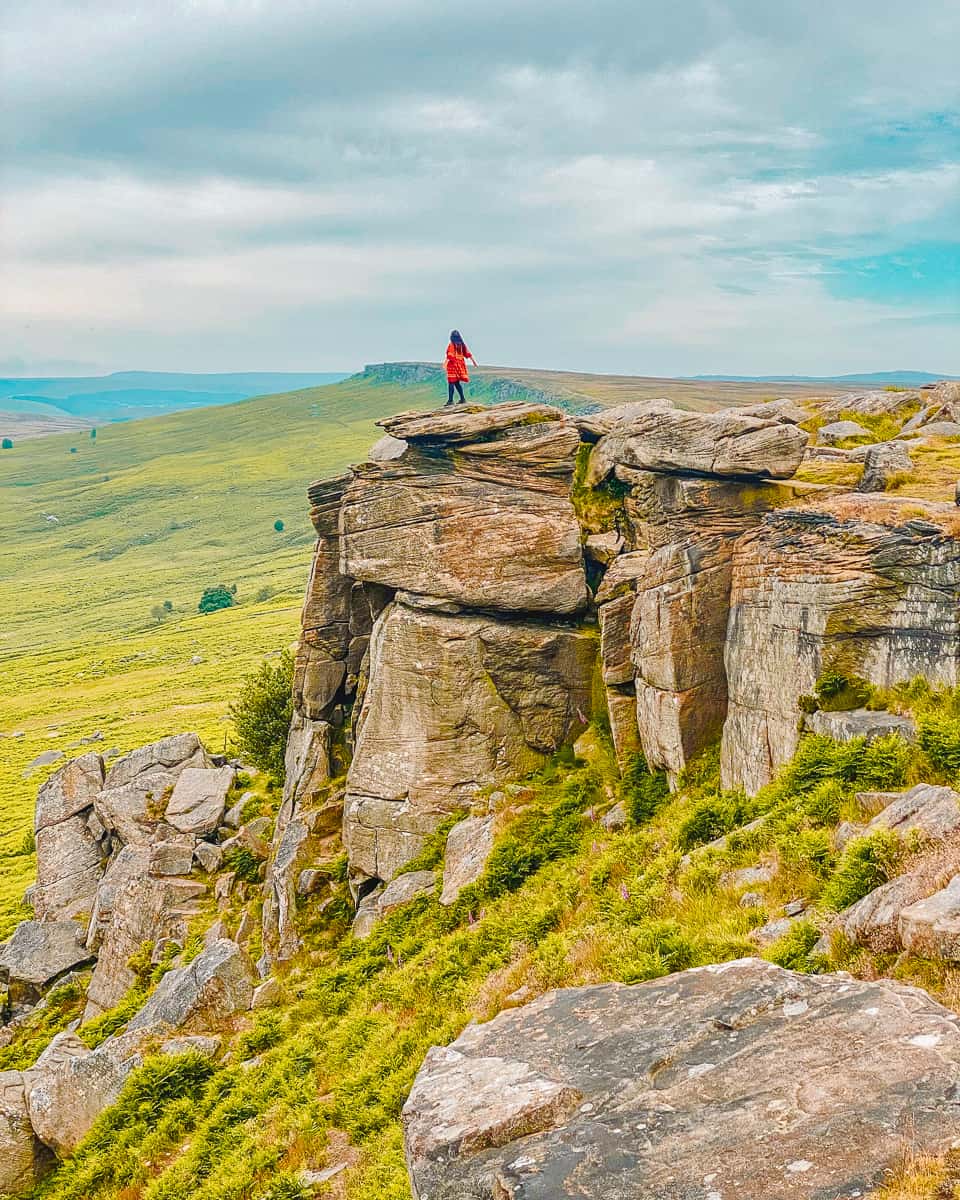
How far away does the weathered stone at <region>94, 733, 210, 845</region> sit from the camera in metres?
48.2

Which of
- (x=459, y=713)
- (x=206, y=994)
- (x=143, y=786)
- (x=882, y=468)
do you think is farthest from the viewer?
(x=143, y=786)

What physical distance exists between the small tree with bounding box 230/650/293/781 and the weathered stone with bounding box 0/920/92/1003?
40.2 feet

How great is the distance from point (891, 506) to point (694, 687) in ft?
25.7

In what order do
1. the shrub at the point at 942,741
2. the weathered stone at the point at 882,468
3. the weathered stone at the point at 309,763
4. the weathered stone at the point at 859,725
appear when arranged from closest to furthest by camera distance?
the shrub at the point at 942,741 < the weathered stone at the point at 859,725 < the weathered stone at the point at 882,468 < the weathered stone at the point at 309,763

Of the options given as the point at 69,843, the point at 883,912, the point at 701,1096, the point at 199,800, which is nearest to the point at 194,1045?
the point at 199,800

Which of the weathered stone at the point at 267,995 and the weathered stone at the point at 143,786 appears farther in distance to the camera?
the weathered stone at the point at 143,786

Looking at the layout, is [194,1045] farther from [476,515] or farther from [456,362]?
[456,362]

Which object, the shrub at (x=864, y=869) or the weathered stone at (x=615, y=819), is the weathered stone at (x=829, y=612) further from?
the shrub at (x=864, y=869)

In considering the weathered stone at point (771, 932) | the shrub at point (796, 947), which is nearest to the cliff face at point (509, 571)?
the weathered stone at point (771, 932)

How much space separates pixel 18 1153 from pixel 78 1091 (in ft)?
8.38

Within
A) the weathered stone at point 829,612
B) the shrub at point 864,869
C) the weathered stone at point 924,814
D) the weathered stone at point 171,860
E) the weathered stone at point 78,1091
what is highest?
the weathered stone at point 829,612

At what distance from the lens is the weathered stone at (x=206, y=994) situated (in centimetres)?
3039

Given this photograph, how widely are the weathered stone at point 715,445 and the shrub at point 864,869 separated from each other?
17445 millimetres

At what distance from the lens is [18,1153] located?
28.5 m
